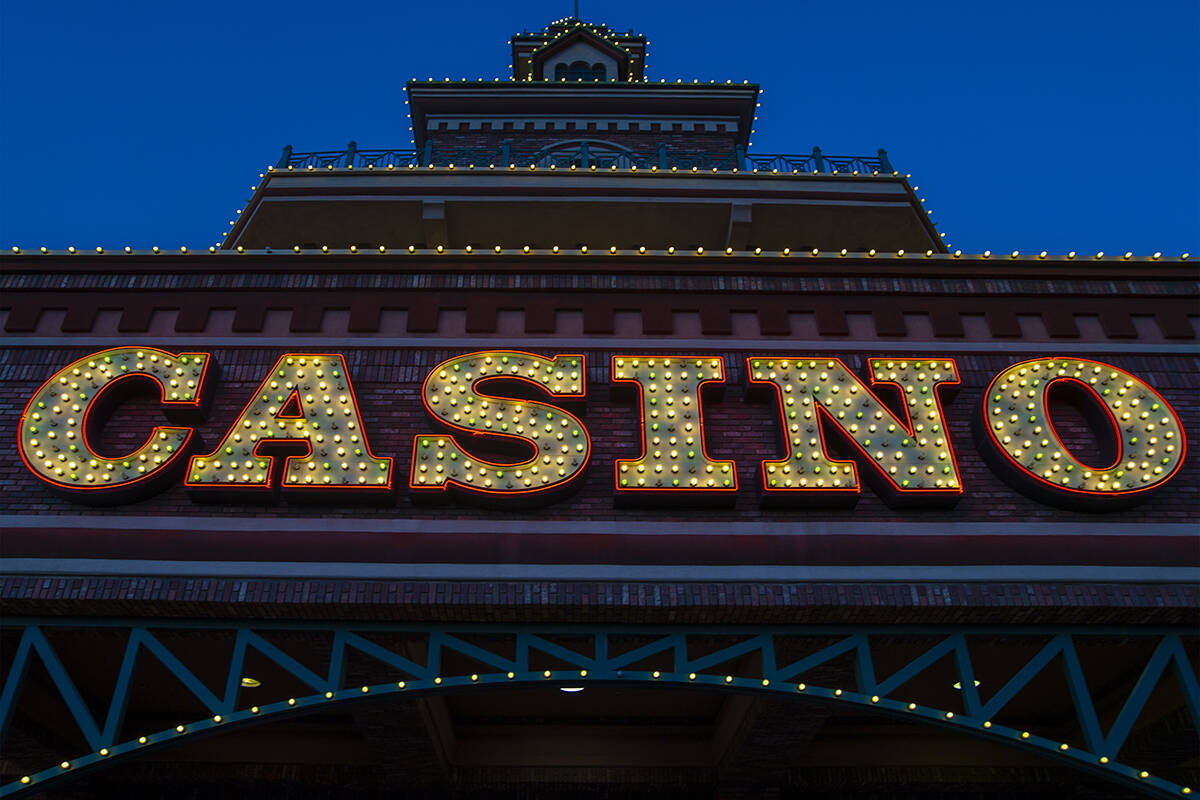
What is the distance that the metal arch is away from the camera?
8289mm

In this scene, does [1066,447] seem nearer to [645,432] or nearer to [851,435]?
[851,435]

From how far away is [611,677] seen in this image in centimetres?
862

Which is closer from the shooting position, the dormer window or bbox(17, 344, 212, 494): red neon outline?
bbox(17, 344, 212, 494): red neon outline

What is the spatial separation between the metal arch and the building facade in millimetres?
40

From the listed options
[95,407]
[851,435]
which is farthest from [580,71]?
[95,407]

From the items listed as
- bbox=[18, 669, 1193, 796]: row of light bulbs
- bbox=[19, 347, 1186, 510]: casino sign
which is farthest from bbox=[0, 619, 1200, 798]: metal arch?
bbox=[19, 347, 1186, 510]: casino sign

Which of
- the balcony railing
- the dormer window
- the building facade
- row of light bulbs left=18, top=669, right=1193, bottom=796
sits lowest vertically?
row of light bulbs left=18, top=669, right=1193, bottom=796

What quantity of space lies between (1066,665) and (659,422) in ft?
15.6

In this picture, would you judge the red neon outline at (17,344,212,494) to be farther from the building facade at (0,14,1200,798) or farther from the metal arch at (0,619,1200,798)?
the metal arch at (0,619,1200,798)

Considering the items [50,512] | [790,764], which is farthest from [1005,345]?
[50,512]

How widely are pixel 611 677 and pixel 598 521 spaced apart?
67.0 inches

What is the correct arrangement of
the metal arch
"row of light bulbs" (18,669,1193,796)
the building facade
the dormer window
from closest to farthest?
"row of light bulbs" (18,669,1193,796), the metal arch, the building facade, the dormer window

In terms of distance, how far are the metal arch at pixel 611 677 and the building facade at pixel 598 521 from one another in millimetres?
40

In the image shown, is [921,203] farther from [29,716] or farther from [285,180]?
[29,716]
